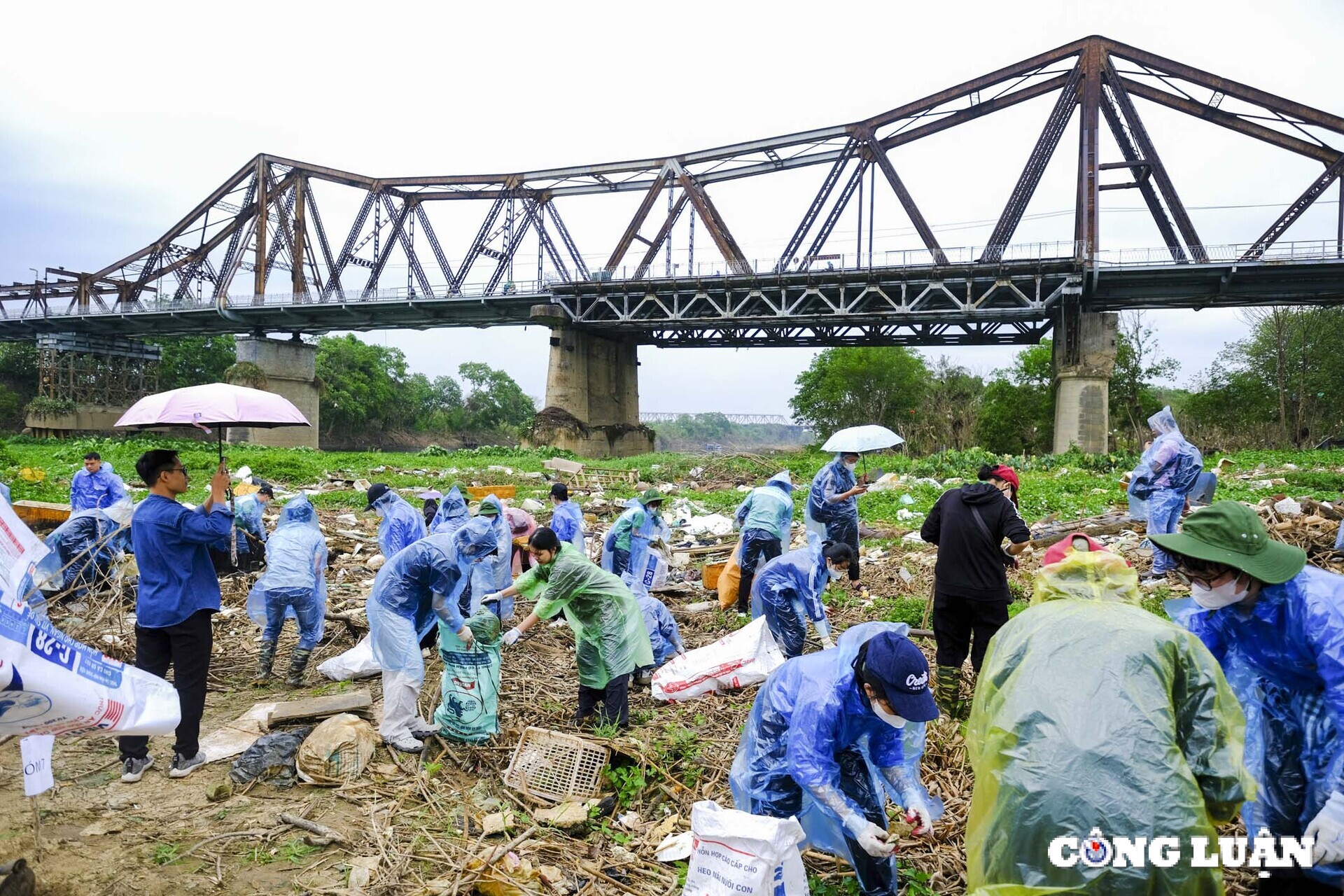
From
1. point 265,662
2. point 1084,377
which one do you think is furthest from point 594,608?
point 1084,377

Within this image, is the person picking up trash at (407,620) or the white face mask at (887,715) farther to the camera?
the person picking up trash at (407,620)

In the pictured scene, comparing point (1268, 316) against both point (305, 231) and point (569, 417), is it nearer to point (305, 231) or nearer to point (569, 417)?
point (569, 417)

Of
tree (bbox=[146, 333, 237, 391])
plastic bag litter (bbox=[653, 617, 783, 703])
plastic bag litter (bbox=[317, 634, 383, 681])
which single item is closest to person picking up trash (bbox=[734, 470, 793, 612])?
plastic bag litter (bbox=[653, 617, 783, 703])

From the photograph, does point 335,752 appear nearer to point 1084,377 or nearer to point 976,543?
point 976,543

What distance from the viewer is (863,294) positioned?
25.1 meters

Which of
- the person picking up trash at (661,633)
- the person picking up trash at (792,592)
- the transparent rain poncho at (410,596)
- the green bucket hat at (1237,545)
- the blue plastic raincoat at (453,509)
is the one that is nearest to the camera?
the green bucket hat at (1237,545)

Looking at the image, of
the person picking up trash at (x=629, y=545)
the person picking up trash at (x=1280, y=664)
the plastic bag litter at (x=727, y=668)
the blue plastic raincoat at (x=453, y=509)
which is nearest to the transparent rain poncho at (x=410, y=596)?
the plastic bag litter at (x=727, y=668)

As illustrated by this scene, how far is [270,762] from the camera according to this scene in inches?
168

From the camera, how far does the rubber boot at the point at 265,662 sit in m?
5.90

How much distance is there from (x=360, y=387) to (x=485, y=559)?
48.6 m

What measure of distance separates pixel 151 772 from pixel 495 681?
1.99m

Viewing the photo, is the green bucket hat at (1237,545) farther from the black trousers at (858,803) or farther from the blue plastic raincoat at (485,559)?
the blue plastic raincoat at (485,559)

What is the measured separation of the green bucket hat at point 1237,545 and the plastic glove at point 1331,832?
0.61 m

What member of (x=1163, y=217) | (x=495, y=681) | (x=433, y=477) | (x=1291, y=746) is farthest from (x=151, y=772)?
(x=1163, y=217)
